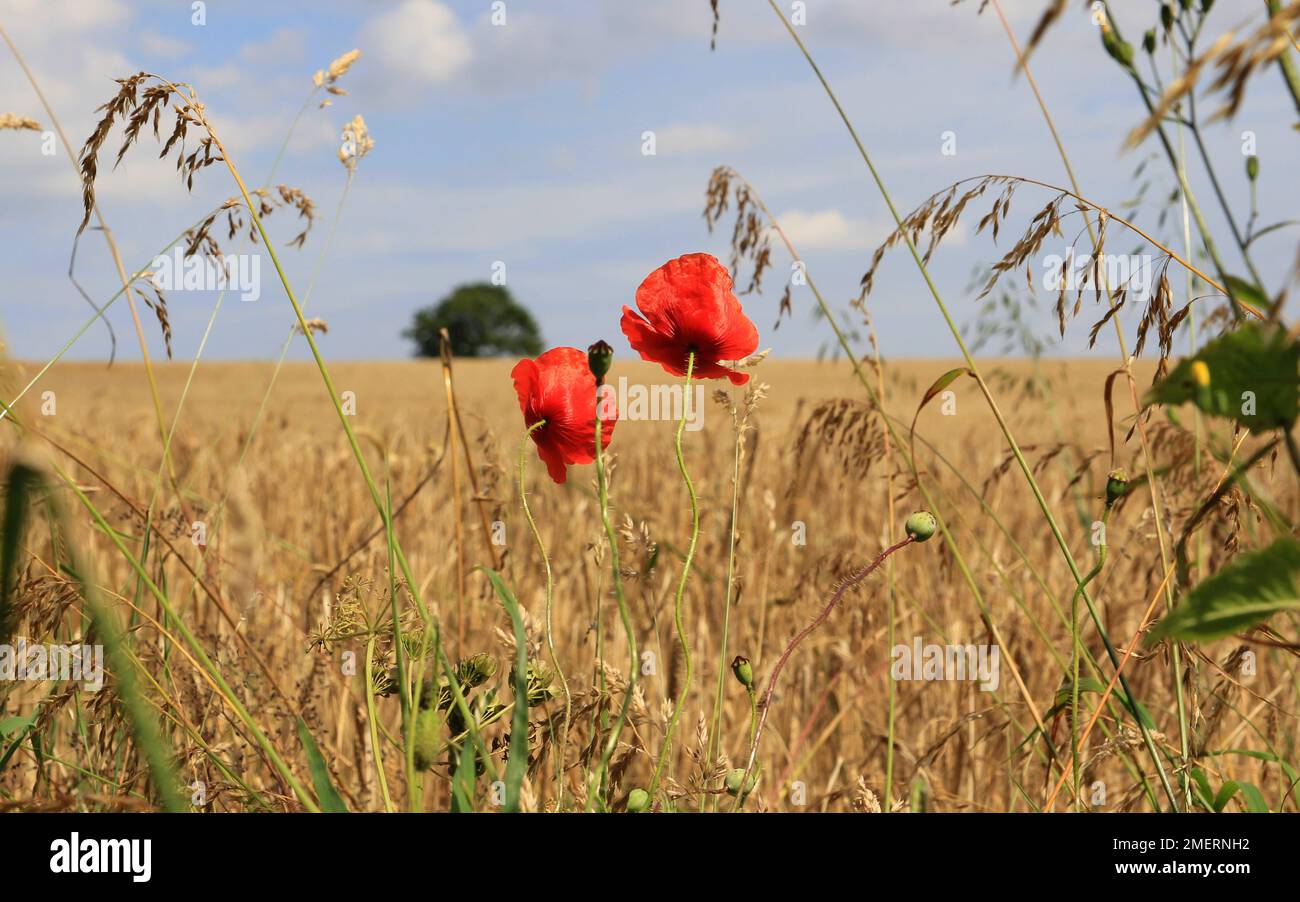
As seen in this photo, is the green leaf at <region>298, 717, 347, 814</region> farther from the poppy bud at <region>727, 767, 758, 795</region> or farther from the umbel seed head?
the umbel seed head

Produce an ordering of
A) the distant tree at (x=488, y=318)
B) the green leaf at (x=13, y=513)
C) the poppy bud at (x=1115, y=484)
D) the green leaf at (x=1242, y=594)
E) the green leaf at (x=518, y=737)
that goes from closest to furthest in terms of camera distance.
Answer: the green leaf at (x=13, y=513), the green leaf at (x=1242, y=594), the green leaf at (x=518, y=737), the poppy bud at (x=1115, y=484), the distant tree at (x=488, y=318)

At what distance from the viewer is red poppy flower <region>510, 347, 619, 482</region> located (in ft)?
3.58

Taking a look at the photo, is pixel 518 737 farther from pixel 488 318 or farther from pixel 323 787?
pixel 488 318

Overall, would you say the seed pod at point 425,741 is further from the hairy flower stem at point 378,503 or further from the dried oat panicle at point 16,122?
the dried oat panicle at point 16,122

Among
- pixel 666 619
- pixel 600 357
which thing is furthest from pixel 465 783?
pixel 666 619

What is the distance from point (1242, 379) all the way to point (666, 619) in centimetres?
187

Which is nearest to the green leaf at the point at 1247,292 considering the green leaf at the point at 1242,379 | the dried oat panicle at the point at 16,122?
the green leaf at the point at 1242,379

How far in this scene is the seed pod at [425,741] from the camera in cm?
82

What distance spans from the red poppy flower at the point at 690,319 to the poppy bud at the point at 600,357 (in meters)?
0.17

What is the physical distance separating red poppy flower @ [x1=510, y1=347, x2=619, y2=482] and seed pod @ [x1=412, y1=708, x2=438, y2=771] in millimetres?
326

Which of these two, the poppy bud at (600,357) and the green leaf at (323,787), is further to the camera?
the poppy bud at (600,357)

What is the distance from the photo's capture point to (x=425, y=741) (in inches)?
32.3

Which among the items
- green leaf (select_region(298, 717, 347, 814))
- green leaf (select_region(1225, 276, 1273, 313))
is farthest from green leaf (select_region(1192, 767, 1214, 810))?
green leaf (select_region(298, 717, 347, 814))
